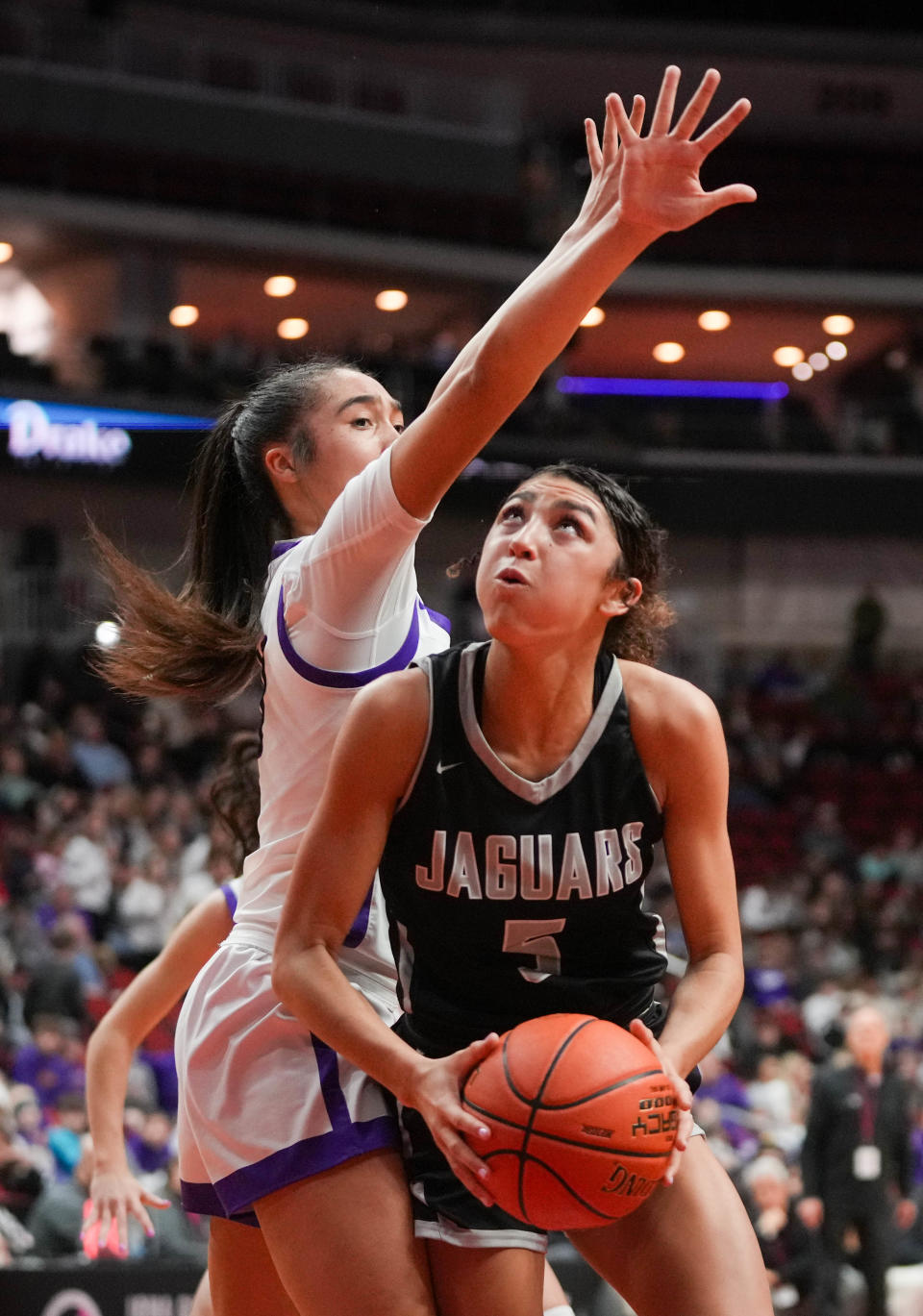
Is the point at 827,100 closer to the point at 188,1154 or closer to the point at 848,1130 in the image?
the point at 848,1130

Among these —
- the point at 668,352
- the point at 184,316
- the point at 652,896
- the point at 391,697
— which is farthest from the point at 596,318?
the point at 391,697

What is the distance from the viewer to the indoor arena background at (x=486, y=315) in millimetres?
16812

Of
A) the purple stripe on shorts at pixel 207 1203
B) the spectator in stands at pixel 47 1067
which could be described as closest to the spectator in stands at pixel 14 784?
the spectator in stands at pixel 47 1067

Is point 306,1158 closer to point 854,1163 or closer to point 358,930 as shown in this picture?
point 358,930

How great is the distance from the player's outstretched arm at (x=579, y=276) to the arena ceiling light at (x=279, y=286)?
68.5 feet

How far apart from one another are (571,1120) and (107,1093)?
1784 millimetres

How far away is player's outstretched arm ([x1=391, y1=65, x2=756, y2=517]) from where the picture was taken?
2.53 metres

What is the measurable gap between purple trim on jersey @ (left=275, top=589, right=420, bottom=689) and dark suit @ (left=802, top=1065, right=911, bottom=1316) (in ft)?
21.6

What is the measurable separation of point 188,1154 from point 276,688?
2.56ft

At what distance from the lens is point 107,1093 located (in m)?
3.93

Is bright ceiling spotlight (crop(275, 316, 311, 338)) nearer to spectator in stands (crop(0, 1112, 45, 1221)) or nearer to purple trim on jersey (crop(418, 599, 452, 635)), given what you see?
spectator in stands (crop(0, 1112, 45, 1221))

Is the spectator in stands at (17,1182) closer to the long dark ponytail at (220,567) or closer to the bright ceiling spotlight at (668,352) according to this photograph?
the long dark ponytail at (220,567)

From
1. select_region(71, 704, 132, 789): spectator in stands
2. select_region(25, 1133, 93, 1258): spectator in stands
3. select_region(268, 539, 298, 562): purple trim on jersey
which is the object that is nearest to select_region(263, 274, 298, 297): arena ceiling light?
select_region(71, 704, 132, 789): spectator in stands

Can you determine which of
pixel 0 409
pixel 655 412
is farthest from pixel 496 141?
pixel 0 409
